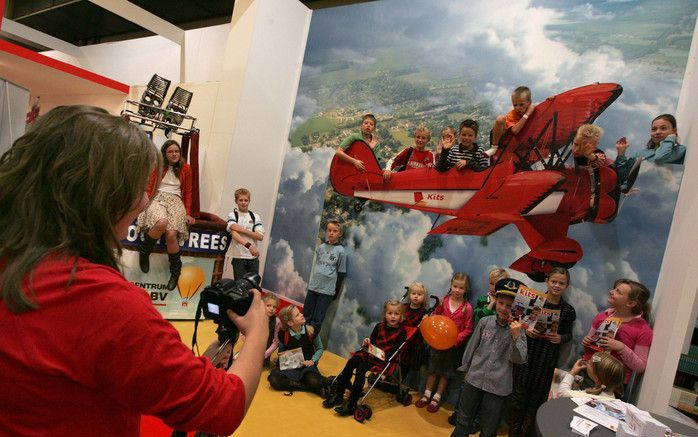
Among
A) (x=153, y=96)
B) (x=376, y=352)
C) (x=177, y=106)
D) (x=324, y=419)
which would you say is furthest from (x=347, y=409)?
(x=153, y=96)

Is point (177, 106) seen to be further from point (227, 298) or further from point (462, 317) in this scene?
point (227, 298)

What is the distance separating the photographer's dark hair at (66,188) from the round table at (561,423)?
184 cm

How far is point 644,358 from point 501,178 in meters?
1.88

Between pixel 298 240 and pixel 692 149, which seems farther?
pixel 298 240

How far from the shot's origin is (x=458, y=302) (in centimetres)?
450

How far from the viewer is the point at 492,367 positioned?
3465 millimetres

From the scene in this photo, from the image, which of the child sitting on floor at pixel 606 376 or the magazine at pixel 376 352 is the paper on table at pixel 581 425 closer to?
the child sitting on floor at pixel 606 376

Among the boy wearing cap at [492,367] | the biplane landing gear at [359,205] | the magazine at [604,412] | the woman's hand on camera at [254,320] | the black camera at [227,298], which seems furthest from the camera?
the biplane landing gear at [359,205]

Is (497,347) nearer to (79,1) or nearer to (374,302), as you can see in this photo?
(374,302)

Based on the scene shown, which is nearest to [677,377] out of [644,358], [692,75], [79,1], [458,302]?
[644,358]

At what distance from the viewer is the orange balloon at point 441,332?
3.95 m

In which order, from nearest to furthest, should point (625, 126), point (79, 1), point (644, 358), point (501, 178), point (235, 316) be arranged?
point (235, 316) → point (644, 358) → point (625, 126) → point (501, 178) → point (79, 1)

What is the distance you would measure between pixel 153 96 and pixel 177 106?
31 cm

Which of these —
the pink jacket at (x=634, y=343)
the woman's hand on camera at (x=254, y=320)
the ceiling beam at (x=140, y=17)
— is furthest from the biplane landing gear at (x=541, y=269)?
the ceiling beam at (x=140, y=17)
